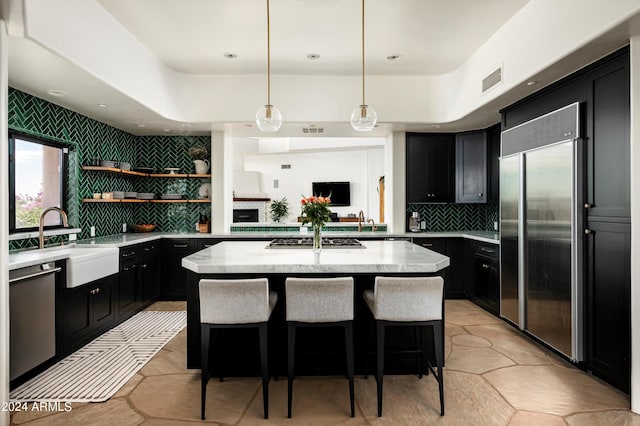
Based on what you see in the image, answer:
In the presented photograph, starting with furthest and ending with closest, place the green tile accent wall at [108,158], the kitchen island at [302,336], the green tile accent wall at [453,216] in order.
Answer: the green tile accent wall at [453,216] → the green tile accent wall at [108,158] → the kitchen island at [302,336]

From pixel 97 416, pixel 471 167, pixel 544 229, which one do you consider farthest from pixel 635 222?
pixel 97 416

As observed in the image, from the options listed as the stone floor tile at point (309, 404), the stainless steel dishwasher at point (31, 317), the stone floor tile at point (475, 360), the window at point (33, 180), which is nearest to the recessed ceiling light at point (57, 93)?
the window at point (33, 180)

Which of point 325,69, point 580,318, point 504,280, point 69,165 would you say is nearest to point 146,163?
point 69,165

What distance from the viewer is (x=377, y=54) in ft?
14.1

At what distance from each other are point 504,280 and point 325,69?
3.17 metres

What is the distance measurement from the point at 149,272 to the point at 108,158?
5.30 feet

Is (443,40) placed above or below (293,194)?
A: above

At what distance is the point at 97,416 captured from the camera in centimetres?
246

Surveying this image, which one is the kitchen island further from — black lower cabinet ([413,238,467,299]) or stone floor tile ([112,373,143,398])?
black lower cabinet ([413,238,467,299])

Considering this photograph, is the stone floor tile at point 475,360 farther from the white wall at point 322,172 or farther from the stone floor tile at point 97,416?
the white wall at point 322,172

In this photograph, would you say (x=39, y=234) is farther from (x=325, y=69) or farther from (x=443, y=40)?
(x=443, y=40)

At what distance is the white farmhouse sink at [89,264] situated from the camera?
3.38 metres

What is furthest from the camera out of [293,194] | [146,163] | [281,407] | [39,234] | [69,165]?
[293,194]

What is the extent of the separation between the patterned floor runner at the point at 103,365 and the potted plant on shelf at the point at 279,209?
21.7 feet
